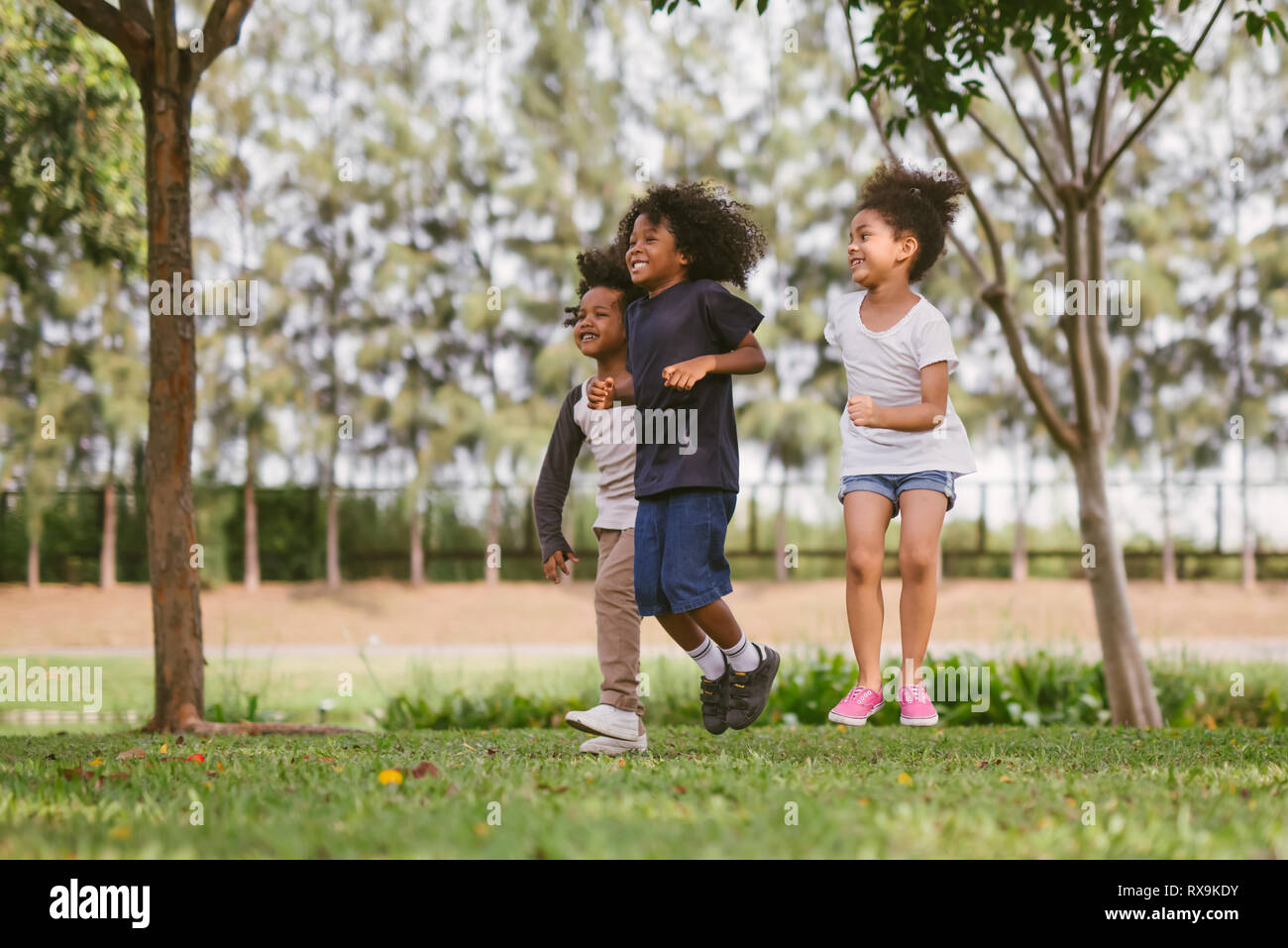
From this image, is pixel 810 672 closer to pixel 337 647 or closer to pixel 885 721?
pixel 885 721

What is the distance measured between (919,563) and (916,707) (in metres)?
0.56

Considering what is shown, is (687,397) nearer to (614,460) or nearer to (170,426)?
(614,460)

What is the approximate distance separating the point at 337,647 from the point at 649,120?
1017 cm

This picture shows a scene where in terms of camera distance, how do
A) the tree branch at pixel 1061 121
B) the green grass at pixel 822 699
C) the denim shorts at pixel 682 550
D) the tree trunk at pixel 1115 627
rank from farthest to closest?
the green grass at pixel 822 699 → the tree branch at pixel 1061 121 → the tree trunk at pixel 1115 627 → the denim shorts at pixel 682 550

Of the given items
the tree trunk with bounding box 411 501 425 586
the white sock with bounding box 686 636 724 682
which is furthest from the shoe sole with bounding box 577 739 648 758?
the tree trunk with bounding box 411 501 425 586

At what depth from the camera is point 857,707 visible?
4156 millimetres

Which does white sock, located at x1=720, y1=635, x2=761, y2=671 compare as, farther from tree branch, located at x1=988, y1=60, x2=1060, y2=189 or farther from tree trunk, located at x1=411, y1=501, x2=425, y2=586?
tree trunk, located at x1=411, y1=501, x2=425, y2=586

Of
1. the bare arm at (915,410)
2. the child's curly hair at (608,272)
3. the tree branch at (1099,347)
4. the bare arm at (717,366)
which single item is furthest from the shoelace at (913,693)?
the tree branch at (1099,347)

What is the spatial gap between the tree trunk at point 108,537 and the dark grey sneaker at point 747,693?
56.8 ft

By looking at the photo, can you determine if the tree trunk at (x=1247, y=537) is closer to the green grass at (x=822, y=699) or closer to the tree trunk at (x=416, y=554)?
the green grass at (x=822, y=699)

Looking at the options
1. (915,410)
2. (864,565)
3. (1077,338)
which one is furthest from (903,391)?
(1077,338)

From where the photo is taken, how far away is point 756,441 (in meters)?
18.0

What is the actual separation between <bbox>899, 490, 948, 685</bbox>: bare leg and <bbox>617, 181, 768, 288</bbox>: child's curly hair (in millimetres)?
1180

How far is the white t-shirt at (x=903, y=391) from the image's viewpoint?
4.23 metres
